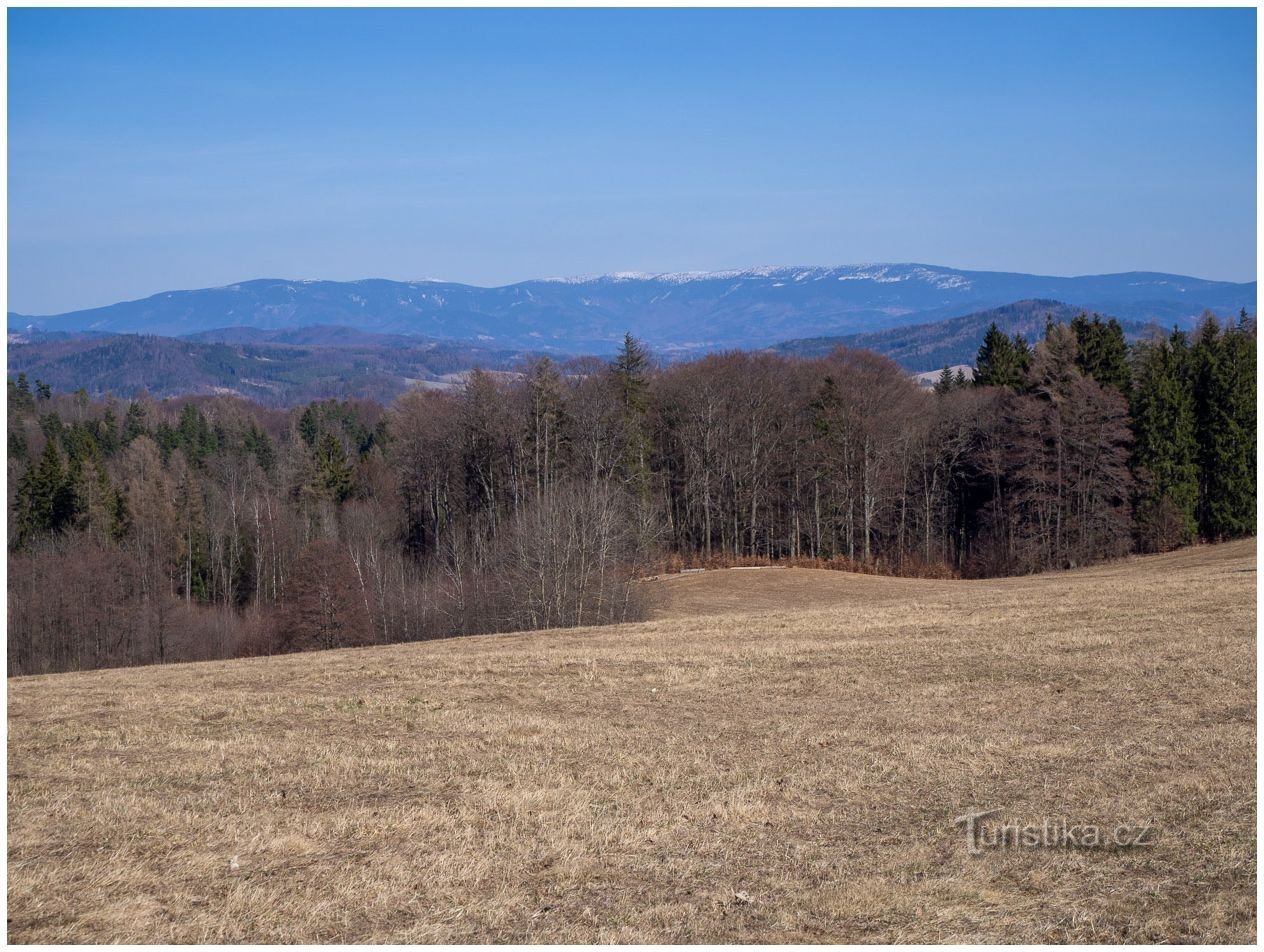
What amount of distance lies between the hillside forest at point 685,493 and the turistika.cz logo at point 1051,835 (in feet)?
112

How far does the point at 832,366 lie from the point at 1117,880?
60.3 metres

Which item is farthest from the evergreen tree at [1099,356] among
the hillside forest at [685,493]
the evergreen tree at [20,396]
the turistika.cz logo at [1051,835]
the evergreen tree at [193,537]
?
the evergreen tree at [20,396]

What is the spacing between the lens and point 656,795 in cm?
1095

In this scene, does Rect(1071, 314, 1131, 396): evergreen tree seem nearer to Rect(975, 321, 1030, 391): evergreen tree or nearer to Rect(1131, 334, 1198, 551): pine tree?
Rect(1131, 334, 1198, 551): pine tree

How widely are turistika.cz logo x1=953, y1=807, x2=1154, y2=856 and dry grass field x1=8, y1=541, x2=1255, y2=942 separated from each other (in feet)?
0.53

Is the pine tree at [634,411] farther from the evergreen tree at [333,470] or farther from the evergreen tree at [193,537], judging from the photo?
the evergreen tree at [193,537]

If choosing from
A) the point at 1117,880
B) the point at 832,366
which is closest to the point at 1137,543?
the point at 832,366

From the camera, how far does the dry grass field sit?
26.0 feet

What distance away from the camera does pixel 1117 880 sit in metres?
8.31

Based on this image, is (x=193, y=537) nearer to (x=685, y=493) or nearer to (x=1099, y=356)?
(x=685, y=493)

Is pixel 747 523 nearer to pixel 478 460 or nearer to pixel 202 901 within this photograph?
pixel 478 460

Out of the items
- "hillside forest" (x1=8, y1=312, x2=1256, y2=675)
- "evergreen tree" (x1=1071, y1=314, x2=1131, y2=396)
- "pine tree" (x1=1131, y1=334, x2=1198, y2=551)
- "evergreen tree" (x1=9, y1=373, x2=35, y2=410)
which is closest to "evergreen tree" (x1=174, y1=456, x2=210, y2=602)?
"hillside forest" (x1=8, y1=312, x2=1256, y2=675)

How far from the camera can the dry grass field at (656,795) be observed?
26.0 ft

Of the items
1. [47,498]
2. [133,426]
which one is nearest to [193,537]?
[47,498]
